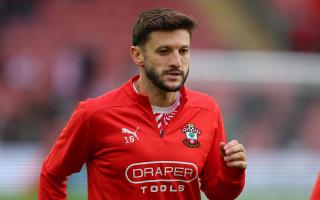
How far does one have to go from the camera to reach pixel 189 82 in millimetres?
15617

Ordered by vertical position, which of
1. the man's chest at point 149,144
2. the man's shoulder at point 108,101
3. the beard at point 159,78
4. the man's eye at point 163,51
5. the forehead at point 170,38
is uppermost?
the forehead at point 170,38

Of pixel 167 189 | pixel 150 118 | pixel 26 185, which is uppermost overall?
pixel 150 118

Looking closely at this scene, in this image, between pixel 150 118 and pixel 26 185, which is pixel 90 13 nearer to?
pixel 26 185

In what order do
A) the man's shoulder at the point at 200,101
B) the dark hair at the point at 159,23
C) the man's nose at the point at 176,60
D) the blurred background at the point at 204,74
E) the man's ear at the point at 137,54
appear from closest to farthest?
the man's nose at the point at 176,60, the dark hair at the point at 159,23, the man's ear at the point at 137,54, the man's shoulder at the point at 200,101, the blurred background at the point at 204,74

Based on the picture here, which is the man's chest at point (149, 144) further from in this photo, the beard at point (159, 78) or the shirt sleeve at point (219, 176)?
the beard at point (159, 78)

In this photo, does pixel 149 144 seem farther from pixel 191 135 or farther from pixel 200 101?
pixel 200 101

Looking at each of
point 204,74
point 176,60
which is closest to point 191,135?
point 176,60

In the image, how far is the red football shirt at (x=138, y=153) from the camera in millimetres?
5500

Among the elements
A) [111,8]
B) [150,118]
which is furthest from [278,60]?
[150,118]

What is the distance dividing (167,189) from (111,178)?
34cm

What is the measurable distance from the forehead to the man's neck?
0.26 m

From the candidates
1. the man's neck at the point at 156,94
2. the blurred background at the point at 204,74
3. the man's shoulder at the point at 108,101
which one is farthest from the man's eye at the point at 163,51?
the blurred background at the point at 204,74

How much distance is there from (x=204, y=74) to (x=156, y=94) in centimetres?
1025

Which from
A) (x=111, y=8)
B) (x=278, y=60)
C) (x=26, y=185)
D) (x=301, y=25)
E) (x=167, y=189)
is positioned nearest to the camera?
(x=167, y=189)
